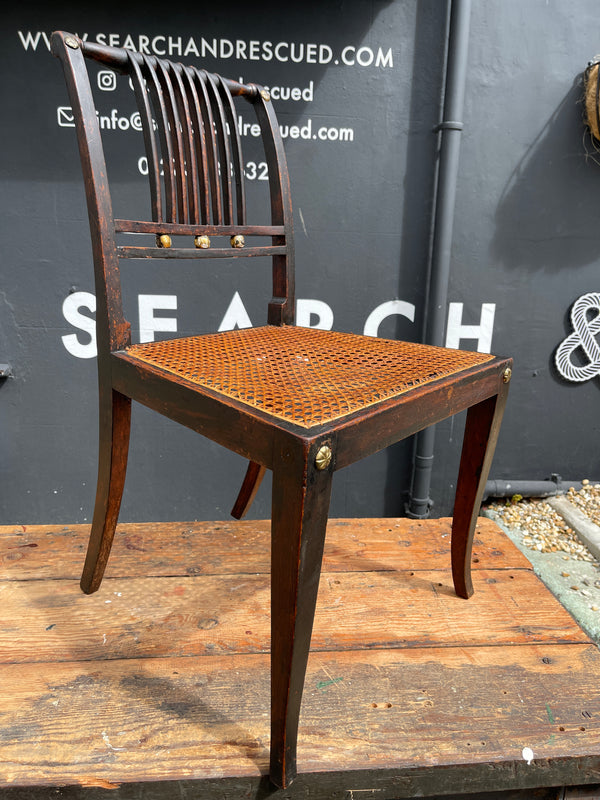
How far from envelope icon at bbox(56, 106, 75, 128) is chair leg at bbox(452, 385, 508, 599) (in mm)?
1525

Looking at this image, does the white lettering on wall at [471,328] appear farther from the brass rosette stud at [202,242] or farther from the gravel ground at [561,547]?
the brass rosette stud at [202,242]

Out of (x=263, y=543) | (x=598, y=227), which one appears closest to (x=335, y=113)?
(x=598, y=227)

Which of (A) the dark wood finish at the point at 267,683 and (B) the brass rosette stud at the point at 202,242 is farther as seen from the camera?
(B) the brass rosette stud at the point at 202,242

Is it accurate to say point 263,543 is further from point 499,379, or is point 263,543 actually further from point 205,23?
point 205,23

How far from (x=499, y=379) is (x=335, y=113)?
1.19 metres

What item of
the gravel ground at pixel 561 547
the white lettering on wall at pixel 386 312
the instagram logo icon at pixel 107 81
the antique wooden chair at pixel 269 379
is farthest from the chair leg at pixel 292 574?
the instagram logo icon at pixel 107 81

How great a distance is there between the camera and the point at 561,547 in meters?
1.94

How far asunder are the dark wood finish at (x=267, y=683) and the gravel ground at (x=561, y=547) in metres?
0.56

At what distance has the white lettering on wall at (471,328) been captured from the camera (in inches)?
75.6

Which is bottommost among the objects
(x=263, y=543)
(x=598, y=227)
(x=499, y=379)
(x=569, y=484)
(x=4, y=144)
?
(x=569, y=484)

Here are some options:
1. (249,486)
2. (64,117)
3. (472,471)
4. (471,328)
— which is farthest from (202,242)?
(471,328)

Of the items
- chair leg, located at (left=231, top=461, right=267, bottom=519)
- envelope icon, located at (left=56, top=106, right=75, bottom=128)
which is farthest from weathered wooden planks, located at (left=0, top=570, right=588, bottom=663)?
envelope icon, located at (left=56, top=106, right=75, bottom=128)

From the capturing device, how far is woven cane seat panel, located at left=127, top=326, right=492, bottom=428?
71 centimetres

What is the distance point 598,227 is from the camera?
6.28 feet
